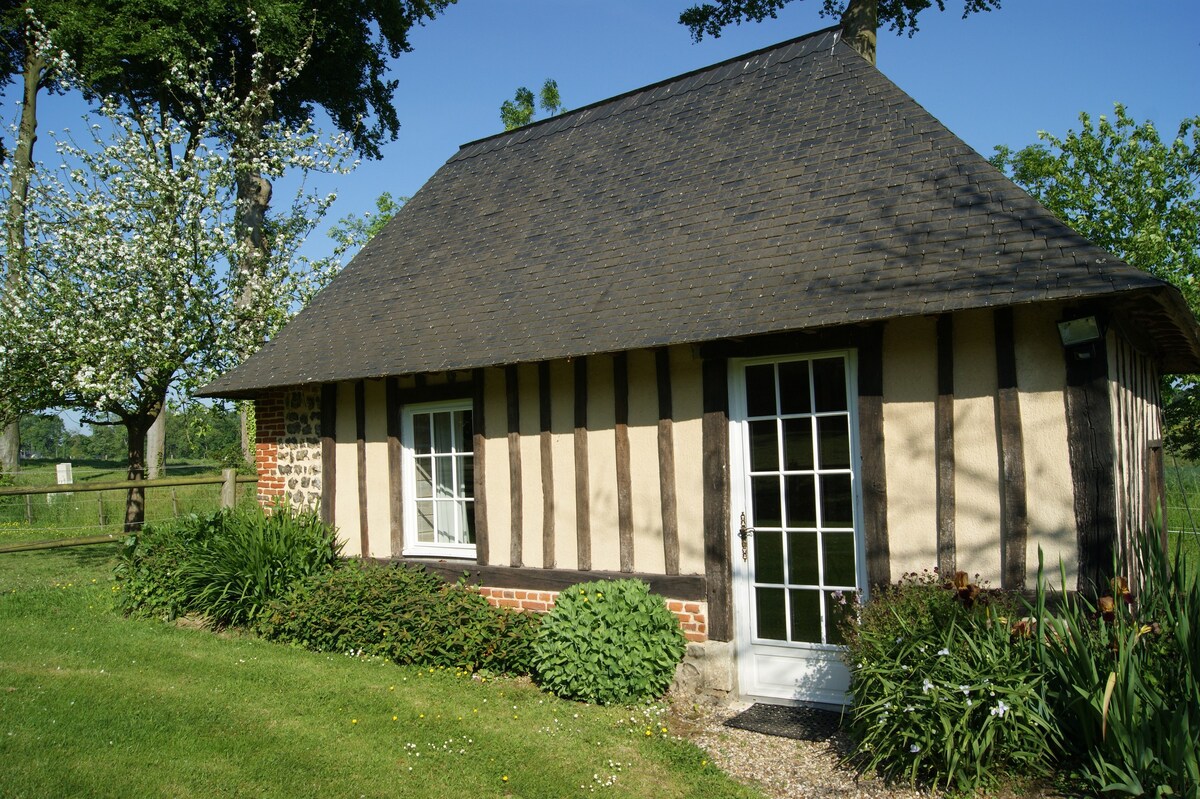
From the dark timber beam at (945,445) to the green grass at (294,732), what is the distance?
198 centimetres

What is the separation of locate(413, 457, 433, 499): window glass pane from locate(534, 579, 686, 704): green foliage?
2554 mm

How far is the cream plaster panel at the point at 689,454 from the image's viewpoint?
21.2 feet

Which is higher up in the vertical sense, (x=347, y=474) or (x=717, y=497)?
(x=347, y=474)

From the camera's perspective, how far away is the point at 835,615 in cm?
590

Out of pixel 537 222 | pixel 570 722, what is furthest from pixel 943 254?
pixel 537 222

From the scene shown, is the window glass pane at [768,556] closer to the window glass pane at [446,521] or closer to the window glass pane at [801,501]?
the window glass pane at [801,501]

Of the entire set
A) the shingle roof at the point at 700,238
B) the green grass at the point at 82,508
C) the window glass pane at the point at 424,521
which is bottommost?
the green grass at the point at 82,508

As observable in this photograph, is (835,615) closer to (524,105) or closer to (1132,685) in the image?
(1132,685)

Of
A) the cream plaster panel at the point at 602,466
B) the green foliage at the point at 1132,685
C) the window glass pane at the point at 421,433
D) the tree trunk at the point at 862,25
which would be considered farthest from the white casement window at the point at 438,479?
the tree trunk at the point at 862,25

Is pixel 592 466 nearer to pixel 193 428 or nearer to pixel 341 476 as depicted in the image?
pixel 341 476

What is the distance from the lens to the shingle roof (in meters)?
5.60

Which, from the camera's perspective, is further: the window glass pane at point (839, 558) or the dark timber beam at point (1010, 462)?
the window glass pane at point (839, 558)

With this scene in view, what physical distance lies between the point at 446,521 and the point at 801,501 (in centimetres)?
370

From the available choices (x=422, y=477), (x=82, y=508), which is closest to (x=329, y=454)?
(x=422, y=477)
